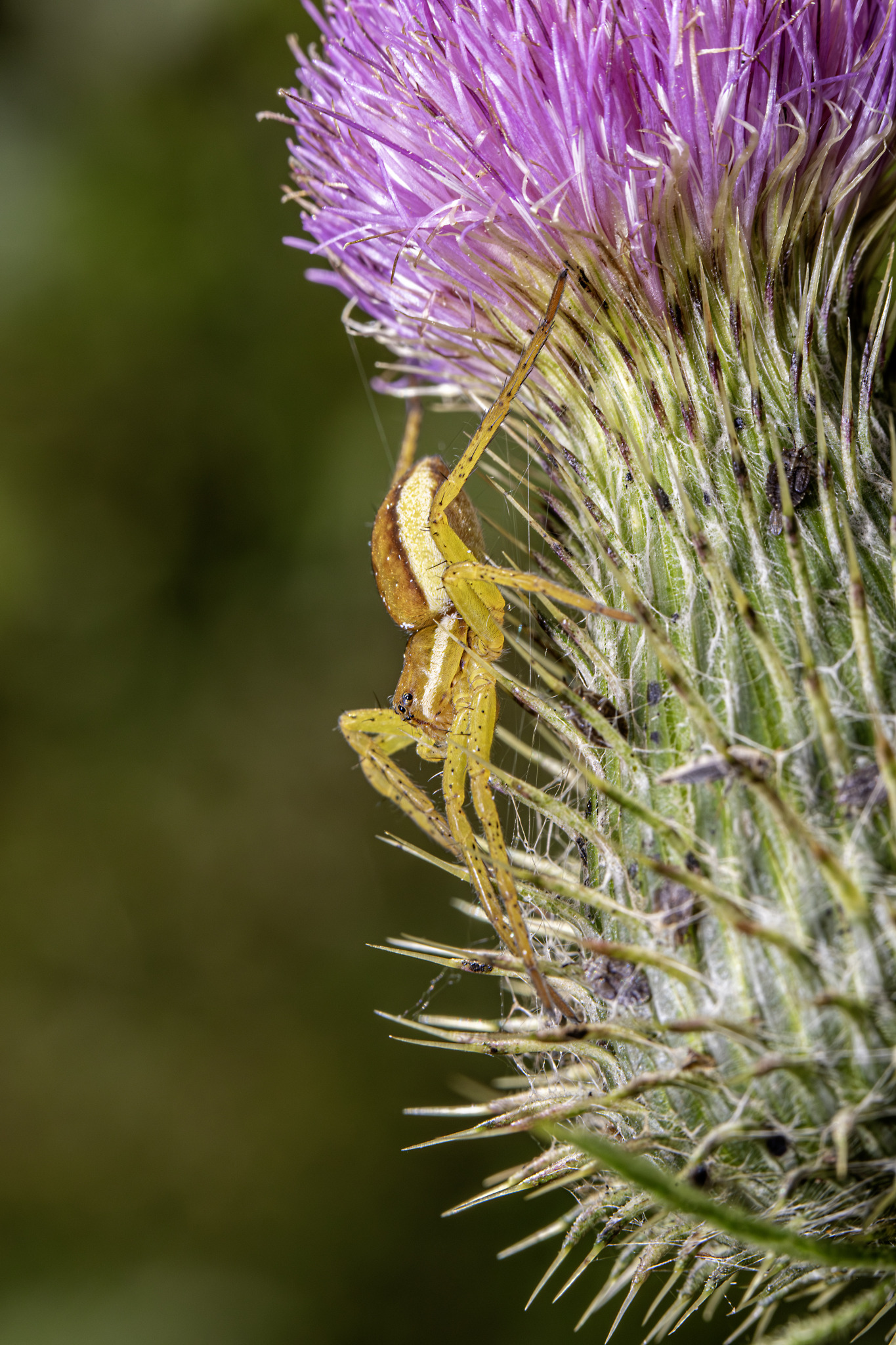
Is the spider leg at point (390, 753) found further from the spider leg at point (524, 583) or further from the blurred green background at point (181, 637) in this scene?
the blurred green background at point (181, 637)

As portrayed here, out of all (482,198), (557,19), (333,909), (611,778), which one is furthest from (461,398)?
(333,909)

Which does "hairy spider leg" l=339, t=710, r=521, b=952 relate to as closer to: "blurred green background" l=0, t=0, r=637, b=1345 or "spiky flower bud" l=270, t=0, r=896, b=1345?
"spiky flower bud" l=270, t=0, r=896, b=1345

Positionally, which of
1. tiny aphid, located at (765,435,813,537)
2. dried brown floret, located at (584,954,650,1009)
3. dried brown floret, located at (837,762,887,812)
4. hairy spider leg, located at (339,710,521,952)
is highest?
tiny aphid, located at (765,435,813,537)

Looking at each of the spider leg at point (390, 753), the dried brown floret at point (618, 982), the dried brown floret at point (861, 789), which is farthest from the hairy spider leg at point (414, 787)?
the dried brown floret at point (861, 789)

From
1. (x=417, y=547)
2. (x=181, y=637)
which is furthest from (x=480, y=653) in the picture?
(x=181, y=637)

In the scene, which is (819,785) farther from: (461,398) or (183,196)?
(183,196)

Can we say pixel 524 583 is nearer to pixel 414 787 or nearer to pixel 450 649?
pixel 450 649

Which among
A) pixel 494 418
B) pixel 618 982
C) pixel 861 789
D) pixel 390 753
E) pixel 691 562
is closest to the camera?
pixel 861 789

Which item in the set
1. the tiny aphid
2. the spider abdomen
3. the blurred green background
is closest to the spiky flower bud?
the tiny aphid
